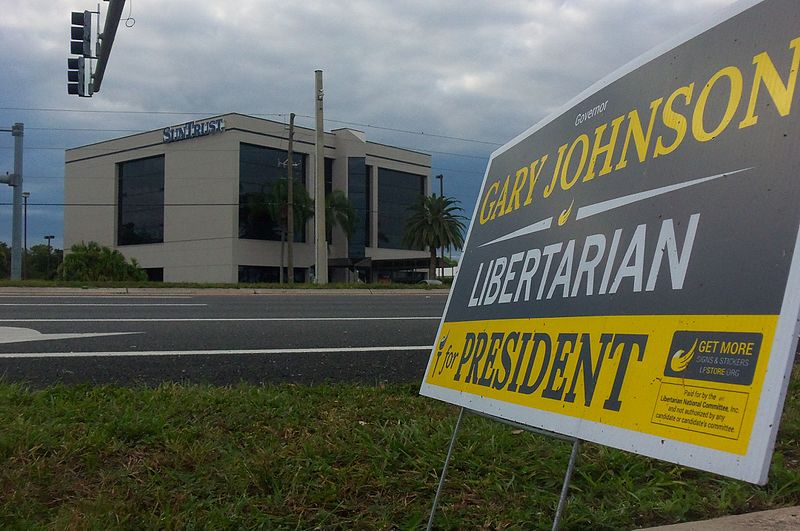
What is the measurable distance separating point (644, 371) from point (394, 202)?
5992 centimetres

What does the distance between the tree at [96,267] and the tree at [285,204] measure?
1192 cm

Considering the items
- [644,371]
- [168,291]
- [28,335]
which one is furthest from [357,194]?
[644,371]

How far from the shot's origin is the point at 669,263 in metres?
1.59

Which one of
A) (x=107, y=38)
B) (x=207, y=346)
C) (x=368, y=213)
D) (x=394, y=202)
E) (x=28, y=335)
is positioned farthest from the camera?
(x=394, y=202)

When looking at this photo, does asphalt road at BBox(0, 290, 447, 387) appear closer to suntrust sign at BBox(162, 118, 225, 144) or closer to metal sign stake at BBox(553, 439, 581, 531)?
metal sign stake at BBox(553, 439, 581, 531)

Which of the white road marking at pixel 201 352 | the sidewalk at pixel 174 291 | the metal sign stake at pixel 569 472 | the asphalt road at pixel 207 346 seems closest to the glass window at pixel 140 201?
the sidewalk at pixel 174 291

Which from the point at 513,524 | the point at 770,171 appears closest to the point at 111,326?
the point at 513,524

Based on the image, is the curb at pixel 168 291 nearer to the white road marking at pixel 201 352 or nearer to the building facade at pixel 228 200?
the white road marking at pixel 201 352

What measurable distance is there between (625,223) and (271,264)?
50991 mm

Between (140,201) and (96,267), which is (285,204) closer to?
(96,267)

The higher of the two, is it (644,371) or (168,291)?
(644,371)

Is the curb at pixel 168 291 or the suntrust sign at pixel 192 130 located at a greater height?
the suntrust sign at pixel 192 130

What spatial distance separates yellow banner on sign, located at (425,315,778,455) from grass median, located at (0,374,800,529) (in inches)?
36.4

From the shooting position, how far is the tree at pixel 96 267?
120ft
